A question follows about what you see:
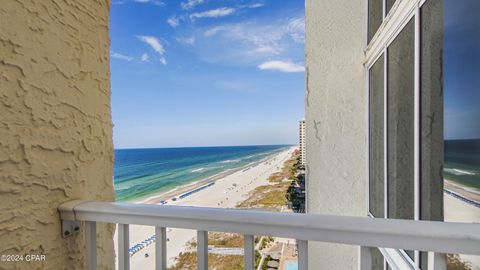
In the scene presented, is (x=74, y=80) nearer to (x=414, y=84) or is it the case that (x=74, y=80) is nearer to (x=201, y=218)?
(x=201, y=218)

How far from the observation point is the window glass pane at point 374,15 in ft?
5.34

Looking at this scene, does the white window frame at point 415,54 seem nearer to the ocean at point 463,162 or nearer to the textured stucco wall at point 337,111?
the ocean at point 463,162

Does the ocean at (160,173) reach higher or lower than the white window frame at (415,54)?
lower

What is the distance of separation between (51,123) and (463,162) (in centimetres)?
Answer: 125

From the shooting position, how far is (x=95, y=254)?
814 mm

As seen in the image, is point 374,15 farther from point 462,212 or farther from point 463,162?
point 462,212

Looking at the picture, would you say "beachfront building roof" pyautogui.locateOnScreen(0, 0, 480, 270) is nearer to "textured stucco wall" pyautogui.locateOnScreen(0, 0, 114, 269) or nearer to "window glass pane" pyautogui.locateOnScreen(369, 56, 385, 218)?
"textured stucco wall" pyautogui.locateOnScreen(0, 0, 114, 269)

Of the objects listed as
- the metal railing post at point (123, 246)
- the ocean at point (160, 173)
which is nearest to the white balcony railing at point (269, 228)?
the metal railing post at point (123, 246)

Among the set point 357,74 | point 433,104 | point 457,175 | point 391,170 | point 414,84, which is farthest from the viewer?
point 357,74

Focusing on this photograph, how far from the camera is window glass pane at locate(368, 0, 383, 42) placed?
1.63 meters

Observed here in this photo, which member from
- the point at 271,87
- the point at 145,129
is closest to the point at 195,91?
the point at 145,129

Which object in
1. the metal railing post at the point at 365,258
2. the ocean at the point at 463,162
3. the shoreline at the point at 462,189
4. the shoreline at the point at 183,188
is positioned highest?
the ocean at the point at 463,162

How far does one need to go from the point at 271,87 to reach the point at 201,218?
70.6ft

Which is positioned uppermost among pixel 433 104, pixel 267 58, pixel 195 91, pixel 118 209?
pixel 267 58
